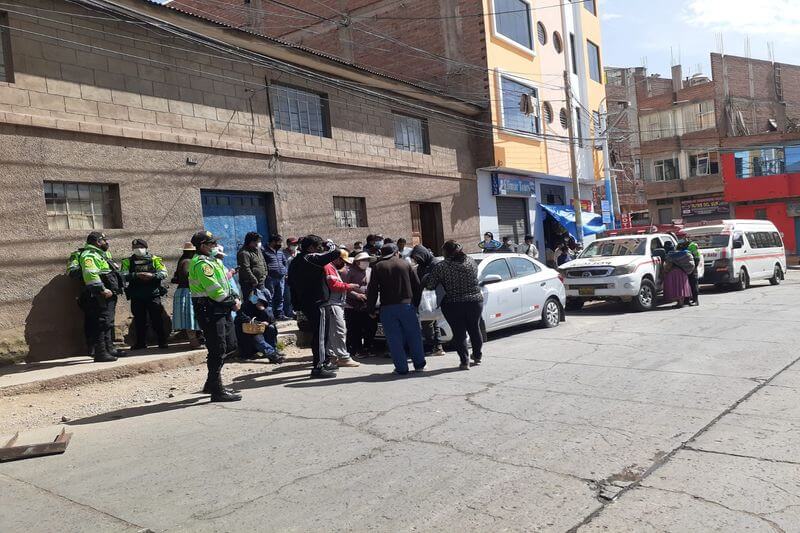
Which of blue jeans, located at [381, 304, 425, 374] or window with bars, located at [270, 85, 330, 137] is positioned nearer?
blue jeans, located at [381, 304, 425, 374]

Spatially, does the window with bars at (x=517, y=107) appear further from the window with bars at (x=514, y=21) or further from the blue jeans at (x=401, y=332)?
the blue jeans at (x=401, y=332)

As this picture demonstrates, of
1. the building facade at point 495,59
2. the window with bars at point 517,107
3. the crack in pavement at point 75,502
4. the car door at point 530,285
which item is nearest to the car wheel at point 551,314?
the car door at point 530,285

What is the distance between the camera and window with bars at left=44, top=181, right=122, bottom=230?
9.37m

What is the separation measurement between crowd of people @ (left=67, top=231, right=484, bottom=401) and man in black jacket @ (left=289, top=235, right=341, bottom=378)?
1 cm

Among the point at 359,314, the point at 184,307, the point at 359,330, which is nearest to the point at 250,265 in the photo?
the point at 184,307

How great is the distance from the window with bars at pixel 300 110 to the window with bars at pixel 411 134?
279 cm

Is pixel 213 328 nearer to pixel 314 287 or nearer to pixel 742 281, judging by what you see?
pixel 314 287

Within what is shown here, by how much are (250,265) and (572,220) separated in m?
16.9

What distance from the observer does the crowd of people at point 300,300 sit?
6.96 metres

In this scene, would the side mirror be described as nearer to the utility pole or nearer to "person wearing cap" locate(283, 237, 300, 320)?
"person wearing cap" locate(283, 237, 300, 320)

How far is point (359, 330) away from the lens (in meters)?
9.73

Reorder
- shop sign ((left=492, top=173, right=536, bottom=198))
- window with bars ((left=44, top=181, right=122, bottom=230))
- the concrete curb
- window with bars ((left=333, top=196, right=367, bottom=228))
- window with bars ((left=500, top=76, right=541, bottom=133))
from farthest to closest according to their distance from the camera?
1. shop sign ((left=492, top=173, right=536, bottom=198))
2. window with bars ((left=500, top=76, right=541, bottom=133))
3. window with bars ((left=333, top=196, right=367, bottom=228))
4. window with bars ((left=44, top=181, right=122, bottom=230))
5. the concrete curb

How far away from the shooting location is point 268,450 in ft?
16.8

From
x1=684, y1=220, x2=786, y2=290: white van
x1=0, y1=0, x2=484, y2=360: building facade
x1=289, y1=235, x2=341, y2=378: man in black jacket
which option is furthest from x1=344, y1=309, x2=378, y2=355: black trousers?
x1=684, y1=220, x2=786, y2=290: white van
